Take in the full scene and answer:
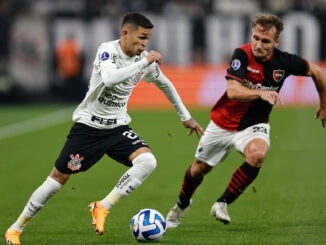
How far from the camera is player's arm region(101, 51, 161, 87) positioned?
6.78m

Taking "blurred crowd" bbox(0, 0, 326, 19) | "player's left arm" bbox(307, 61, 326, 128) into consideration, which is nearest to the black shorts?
"player's left arm" bbox(307, 61, 326, 128)

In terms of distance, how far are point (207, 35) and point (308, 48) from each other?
366 centimetres

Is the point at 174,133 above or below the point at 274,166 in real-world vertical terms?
below

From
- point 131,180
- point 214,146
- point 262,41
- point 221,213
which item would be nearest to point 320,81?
point 262,41

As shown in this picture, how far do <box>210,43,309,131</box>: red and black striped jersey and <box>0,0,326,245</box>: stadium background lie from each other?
2.71ft

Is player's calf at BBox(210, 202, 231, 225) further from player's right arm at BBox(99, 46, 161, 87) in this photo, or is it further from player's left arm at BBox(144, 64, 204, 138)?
player's right arm at BBox(99, 46, 161, 87)

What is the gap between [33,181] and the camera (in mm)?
11578

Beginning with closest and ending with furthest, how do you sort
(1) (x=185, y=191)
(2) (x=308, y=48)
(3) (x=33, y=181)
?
(1) (x=185, y=191), (3) (x=33, y=181), (2) (x=308, y=48)

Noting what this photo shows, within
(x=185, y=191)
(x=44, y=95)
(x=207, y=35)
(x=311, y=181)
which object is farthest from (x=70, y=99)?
(x=185, y=191)

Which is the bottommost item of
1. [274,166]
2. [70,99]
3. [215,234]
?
[70,99]

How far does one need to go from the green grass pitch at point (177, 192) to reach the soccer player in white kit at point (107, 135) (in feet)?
1.37

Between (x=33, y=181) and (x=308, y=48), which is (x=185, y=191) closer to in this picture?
(x=33, y=181)

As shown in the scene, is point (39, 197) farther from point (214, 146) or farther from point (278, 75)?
point (278, 75)

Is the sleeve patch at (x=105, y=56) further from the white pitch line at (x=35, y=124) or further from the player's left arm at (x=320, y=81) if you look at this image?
the white pitch line at (x=35, y=124)
